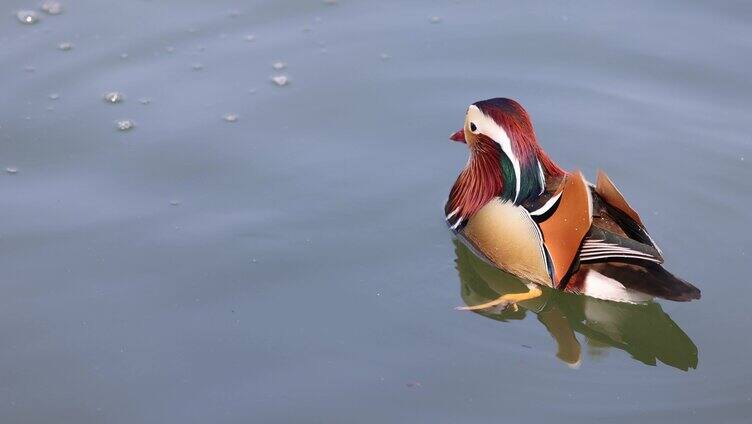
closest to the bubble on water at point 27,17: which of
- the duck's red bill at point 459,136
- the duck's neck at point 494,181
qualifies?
the duck's red bill at point 459,136

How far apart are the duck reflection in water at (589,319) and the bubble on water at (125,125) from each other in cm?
188

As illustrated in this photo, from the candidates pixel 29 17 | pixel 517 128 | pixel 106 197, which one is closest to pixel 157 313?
pixel 106 197

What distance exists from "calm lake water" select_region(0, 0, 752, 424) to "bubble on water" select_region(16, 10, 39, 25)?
78mm

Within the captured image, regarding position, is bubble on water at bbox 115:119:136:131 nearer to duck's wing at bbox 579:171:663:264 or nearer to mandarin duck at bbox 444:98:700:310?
mandarin duck at bbox 444:98:700:310

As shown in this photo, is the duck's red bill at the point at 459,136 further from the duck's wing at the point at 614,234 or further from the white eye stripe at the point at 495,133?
the duck's wing at the point at 614,234

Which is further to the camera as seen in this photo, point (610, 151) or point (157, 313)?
point (610, 151)

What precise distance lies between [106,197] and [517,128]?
1.96 meters

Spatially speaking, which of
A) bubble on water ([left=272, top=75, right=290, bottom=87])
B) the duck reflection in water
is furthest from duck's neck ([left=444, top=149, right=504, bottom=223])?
bubble on water ([left=272, top=75, right=290, bottom=87])

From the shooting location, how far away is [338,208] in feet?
17.7

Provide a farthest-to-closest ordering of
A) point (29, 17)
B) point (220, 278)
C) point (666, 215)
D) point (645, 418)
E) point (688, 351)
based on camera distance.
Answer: point (29, 17) < point (666, 215) < point (220, 278) < point (688, 351) < point (645, 418)

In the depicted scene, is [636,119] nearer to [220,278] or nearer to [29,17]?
[220,278]

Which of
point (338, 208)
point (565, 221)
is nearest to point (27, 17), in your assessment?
point (338, 208)

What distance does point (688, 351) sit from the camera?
4.65m

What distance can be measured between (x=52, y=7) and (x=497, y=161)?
9.73 feet
